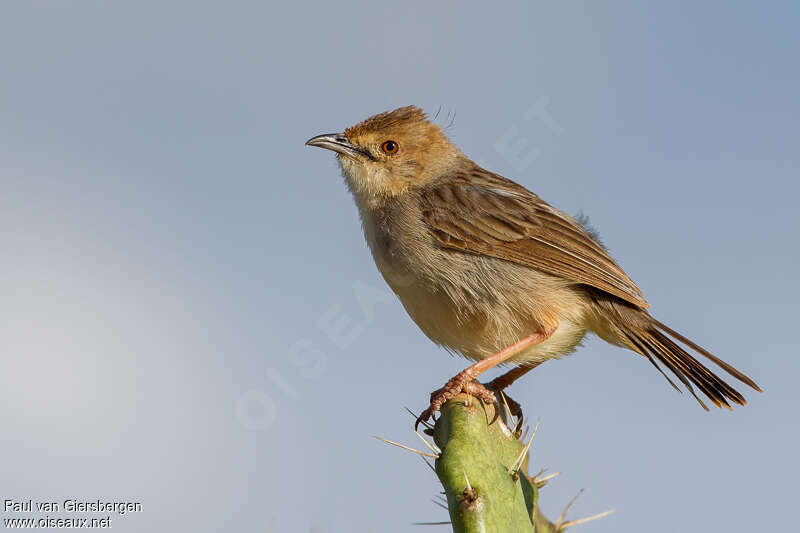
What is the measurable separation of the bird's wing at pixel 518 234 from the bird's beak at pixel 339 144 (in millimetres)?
651

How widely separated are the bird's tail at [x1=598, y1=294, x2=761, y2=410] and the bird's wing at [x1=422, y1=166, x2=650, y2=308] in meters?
0.12

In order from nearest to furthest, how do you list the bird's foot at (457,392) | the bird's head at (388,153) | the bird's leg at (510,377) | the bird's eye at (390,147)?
1. the bird's foot at (457,392)
2. the bird's leg at (510,377)
3. the bird's head at (388,153)
4. the bird's eye at (390,147)

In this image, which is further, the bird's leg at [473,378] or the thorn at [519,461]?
the bird's leg at [473,378]

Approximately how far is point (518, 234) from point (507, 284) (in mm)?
405

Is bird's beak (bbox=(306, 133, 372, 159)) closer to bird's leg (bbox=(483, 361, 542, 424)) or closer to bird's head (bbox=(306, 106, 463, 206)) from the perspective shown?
bird's head (bbox=(306, 106, 463, 206))

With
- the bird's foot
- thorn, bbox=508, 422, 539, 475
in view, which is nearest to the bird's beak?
the bird's foot

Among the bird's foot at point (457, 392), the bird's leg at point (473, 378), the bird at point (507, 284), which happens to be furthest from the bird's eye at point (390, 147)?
the bird's foot at point (457, 392)

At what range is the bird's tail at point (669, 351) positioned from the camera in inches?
191

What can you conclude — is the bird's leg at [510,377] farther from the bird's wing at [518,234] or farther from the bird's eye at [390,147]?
the bird's eye at [390,147]

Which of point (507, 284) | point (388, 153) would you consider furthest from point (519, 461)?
point (388, 153)

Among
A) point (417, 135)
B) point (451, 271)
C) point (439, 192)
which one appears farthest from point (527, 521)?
point (417, 135)

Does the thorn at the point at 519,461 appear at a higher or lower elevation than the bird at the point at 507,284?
lower

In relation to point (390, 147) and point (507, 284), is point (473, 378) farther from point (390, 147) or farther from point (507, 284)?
point (390, 147)

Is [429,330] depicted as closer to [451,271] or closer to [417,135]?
[451,271]
